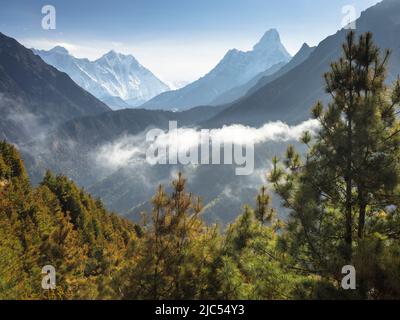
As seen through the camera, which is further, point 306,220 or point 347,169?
point 306,220

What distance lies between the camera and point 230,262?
41.9ft

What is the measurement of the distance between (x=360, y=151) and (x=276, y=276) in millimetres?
5105

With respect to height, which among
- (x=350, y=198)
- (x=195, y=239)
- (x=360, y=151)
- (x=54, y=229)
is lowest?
(x=54, y=229)

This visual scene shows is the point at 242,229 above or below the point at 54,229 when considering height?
above

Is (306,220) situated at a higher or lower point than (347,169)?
lower

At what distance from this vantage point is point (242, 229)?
14.2m
